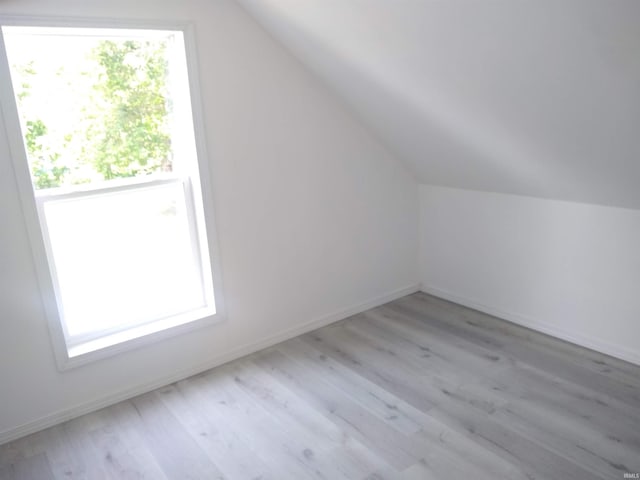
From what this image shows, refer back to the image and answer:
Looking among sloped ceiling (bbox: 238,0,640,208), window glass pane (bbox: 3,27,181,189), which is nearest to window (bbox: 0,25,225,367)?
window glass pane (bbox: 3,27,181,189)

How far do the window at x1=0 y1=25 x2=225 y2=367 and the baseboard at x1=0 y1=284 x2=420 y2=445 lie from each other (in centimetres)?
27

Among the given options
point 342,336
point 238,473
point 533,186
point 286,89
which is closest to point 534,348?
point 533,186

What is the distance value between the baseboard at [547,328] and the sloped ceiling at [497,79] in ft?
2.76

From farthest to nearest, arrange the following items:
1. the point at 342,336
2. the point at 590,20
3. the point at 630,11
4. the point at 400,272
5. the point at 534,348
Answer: the point at 400,272
the point at 342,336
the point at 534,348
the point at 590,20
the point at 630,11

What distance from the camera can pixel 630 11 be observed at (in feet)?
4.81

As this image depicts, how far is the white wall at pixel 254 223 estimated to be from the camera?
7.79 feet

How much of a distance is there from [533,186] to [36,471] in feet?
9.79

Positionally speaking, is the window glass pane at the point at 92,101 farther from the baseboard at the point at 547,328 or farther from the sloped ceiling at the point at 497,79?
the baseboard at the point at 547,328

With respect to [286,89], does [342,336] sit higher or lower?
lower

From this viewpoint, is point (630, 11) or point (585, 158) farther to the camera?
point (585, 158)

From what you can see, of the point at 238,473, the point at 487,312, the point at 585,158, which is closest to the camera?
the point at 238,473

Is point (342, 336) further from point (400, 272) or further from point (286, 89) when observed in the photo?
point (286, 89)

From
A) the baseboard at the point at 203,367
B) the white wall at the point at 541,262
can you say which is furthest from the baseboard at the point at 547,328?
the baseboard at the point at 203,367

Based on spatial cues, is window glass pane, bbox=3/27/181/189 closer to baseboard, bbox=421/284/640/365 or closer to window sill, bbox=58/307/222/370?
window sill, bbox=58/307/222/370
